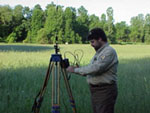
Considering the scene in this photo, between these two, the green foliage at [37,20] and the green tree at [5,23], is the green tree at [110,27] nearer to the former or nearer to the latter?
the green foliage at [37,20]

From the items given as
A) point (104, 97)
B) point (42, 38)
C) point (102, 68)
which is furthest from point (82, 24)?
point (102, 68)

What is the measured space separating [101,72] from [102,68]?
82mm

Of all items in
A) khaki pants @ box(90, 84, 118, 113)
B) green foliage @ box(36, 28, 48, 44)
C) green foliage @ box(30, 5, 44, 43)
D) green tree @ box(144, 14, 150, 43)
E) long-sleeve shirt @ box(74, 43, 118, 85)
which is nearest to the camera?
long-sleeve shirt @ box(74, 43, 118, 85)

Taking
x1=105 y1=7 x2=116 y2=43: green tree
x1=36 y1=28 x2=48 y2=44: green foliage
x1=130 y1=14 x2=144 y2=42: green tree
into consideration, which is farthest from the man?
x1=130 y1=14 x2=144 y2=42: green tree

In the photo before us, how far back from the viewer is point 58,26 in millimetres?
64500

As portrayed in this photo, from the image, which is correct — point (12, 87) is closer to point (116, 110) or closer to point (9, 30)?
point (116, 110)

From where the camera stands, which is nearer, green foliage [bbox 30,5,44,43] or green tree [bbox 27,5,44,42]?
green tree [bbox 27,5,44,42]

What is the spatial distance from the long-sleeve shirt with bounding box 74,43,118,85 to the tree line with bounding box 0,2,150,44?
177ft

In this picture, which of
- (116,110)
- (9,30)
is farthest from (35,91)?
(9,30)

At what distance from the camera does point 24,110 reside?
13.7 feet

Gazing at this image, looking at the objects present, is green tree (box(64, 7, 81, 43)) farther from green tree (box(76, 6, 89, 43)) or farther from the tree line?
green tree (box(76, 6, 89, 43))

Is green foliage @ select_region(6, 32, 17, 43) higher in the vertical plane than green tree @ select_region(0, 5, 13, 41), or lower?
lower

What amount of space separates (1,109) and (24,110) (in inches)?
15.7

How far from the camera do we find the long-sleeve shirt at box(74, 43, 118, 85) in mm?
2635
